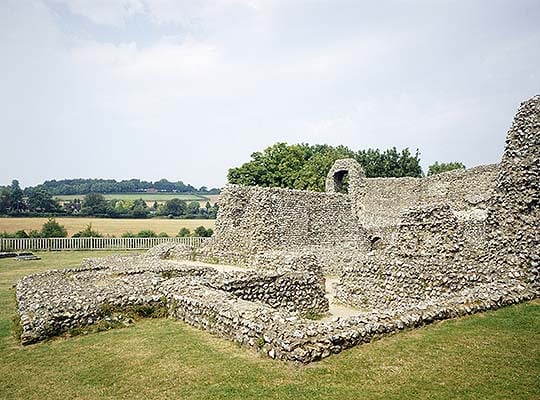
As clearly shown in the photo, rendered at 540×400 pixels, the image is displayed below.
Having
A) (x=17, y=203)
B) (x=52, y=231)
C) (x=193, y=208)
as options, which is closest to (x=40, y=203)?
(x=17, y=203)

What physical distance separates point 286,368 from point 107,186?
402 feet

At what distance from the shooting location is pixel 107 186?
121188 mm

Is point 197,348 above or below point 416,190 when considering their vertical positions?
below

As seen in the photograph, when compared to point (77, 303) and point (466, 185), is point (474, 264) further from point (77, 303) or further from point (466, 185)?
point (466, 185)

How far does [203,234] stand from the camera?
161ft

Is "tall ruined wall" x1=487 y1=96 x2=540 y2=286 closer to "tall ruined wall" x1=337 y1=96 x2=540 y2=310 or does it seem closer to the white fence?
"tall ruined wall" x1=337 y1=96 x2=540 y2=310

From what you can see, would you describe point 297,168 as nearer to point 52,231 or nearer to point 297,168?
point 297,168

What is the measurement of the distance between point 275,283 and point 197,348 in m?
4.20

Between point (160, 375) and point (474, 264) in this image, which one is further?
point (474, 264)

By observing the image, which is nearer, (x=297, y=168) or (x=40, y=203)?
(x=297, y=168)

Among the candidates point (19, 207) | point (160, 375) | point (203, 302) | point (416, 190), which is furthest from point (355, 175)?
point (19, 207)

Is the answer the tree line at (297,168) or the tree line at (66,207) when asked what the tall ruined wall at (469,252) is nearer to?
the tree line at (297,168)

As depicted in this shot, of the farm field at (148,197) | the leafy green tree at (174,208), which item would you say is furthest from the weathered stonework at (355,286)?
the farm field at (148,197)

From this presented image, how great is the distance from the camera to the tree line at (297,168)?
2025 inches
